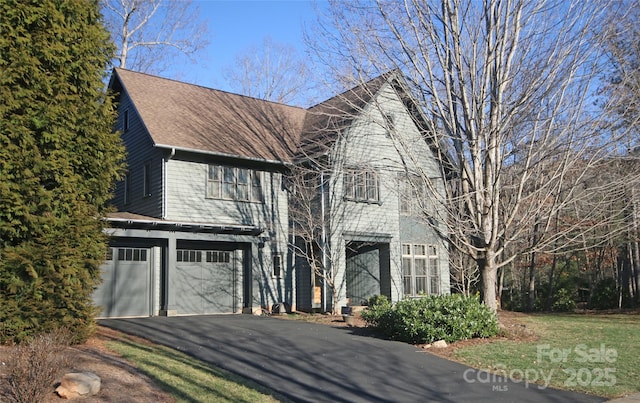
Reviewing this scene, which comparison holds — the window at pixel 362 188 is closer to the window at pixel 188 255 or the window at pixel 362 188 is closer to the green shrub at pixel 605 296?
the window at pixel 188 255

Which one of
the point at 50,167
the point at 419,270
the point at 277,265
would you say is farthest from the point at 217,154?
the point at 419,270

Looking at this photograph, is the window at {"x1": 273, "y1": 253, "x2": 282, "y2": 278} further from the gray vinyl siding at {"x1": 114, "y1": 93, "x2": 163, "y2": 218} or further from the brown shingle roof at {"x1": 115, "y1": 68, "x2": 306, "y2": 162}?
the gray vinyl siding at {"x1": 114, "y1": 93, "x2": 163, "y2": 218}

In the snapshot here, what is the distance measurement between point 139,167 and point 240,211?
12.5ft

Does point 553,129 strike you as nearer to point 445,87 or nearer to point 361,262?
point 445,87

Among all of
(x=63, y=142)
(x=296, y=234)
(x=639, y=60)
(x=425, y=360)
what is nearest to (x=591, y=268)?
(x=639, y=60)

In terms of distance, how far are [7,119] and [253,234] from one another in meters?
10.0

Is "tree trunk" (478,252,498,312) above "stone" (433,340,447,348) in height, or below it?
above

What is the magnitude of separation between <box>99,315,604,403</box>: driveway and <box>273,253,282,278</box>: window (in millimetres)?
6297

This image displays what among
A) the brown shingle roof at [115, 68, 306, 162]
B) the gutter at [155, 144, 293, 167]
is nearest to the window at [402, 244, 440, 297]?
the gutter at [155, 144, 293, 167]

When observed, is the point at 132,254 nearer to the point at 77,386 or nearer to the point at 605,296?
the point at 77,386

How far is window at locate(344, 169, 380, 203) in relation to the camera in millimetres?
20266

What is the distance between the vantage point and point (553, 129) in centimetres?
1352

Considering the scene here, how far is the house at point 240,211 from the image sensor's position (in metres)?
17.3

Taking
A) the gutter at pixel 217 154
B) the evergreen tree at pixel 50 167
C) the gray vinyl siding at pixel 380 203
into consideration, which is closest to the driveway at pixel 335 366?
the evergreen tree at pixel 50 167
